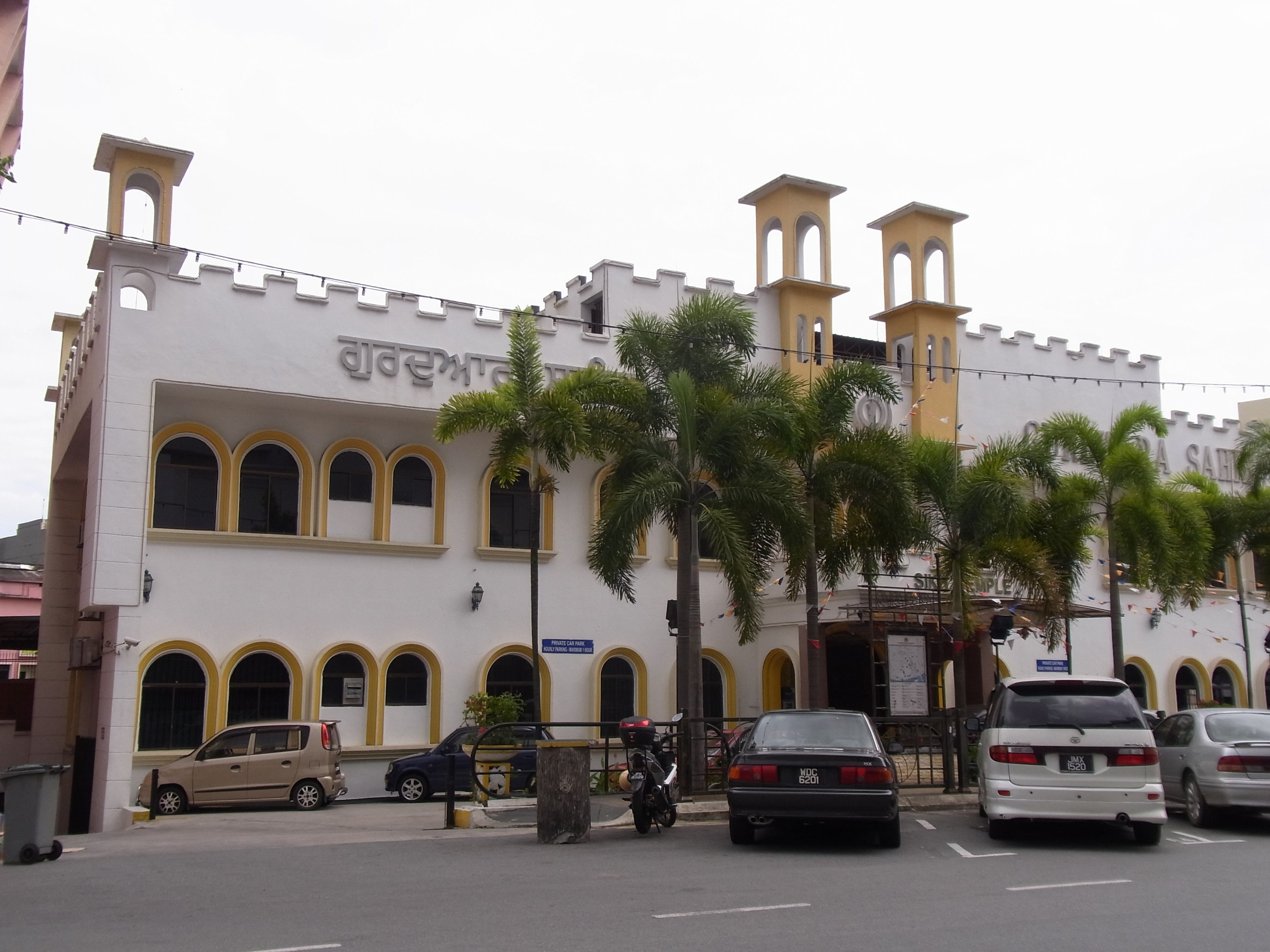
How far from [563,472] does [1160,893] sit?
1601 cm

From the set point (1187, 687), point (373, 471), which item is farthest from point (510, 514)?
point (1187, 687)

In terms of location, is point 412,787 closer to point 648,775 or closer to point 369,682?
point 369,682

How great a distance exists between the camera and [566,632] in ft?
78.3

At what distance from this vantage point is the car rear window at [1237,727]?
567 inches

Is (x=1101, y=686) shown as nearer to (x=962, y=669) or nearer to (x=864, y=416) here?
(x=962, y=669)

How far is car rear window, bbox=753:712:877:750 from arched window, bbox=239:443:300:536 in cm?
1160

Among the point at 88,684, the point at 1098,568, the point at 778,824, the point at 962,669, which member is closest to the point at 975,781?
the point at 962,669

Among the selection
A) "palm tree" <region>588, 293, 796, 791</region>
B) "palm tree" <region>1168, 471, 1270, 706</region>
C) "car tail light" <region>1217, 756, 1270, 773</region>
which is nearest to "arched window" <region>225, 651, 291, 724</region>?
"palm tree" <region>588, 293, 796, 791</region>

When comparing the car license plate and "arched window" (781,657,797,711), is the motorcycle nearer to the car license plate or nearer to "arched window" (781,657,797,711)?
the car license plate

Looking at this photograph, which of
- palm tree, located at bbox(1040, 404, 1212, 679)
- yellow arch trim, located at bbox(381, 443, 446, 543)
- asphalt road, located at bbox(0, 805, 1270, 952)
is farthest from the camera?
palm tree, located at bbox(1040, 404, 1212, 679)

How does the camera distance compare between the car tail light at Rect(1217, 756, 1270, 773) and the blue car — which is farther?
the blue car

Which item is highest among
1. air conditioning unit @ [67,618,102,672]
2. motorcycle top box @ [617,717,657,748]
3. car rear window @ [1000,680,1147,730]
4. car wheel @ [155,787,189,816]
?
air conditioning unit @ [67,618,102,672]

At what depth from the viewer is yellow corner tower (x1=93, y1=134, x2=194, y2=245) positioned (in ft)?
69.1

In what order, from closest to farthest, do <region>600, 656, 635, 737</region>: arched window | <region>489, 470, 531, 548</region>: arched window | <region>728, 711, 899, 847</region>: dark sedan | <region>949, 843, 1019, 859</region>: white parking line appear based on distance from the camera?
<region>949, 843, 1019, 859</region>: white parking line → <region>728, 711, 899, 847</region>: dark sedan → <region>489, 470, 531, 548</region>: arched window → <region>600, 656, 635, 737</region>: arched window
